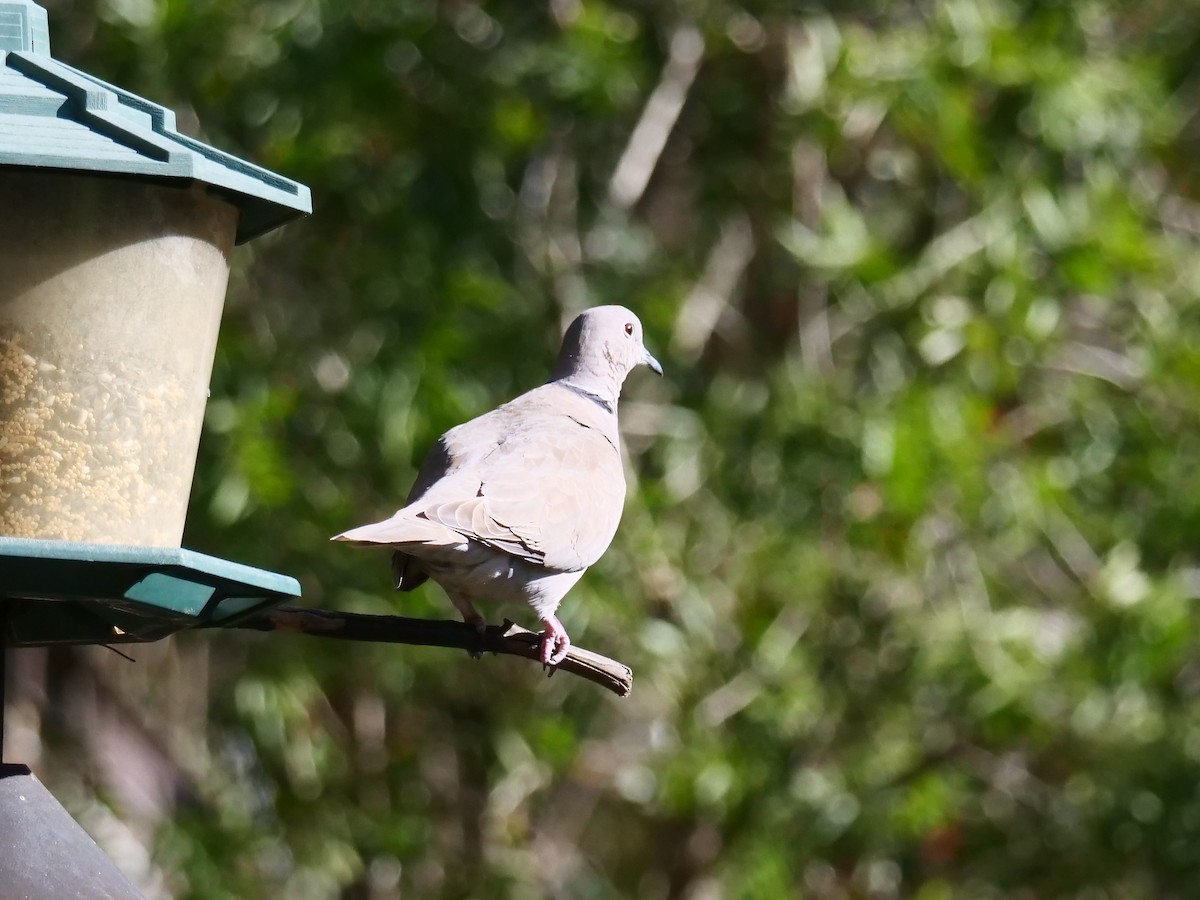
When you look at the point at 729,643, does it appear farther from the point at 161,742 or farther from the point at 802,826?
the point at 161,742

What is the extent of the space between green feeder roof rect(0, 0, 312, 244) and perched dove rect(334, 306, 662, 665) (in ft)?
2.66

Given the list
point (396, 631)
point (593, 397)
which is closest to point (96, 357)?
point (396, 631)

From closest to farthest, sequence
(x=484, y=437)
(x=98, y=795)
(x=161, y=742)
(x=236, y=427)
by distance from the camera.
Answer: (x=484, y=437), (x=236, y=427), (x=98, y=795), (x=161, y=742)

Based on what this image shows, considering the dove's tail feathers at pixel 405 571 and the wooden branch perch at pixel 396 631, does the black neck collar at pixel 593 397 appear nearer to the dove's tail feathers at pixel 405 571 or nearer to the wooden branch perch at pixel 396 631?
the dove's tail feathers at pixel 405 571

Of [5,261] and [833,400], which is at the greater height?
[5,261]

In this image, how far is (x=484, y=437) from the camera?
12.6 feet

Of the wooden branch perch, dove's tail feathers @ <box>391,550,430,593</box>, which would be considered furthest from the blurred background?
the wooden branch perch

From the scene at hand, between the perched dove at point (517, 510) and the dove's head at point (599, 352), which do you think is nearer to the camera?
the perched dove at point (517, 510)

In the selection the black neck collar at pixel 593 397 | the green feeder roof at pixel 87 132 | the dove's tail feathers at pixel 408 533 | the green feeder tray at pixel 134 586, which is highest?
the green feeder roof at pixel 87 132

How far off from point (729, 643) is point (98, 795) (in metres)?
2.38

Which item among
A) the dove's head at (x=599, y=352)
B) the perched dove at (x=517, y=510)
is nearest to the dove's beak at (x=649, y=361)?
the dove's head at (x=599, y=352)

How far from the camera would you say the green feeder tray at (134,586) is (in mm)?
2168

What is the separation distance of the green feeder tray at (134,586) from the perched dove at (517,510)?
1.95 ft

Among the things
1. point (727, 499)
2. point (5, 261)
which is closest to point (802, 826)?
point (727, 499)
